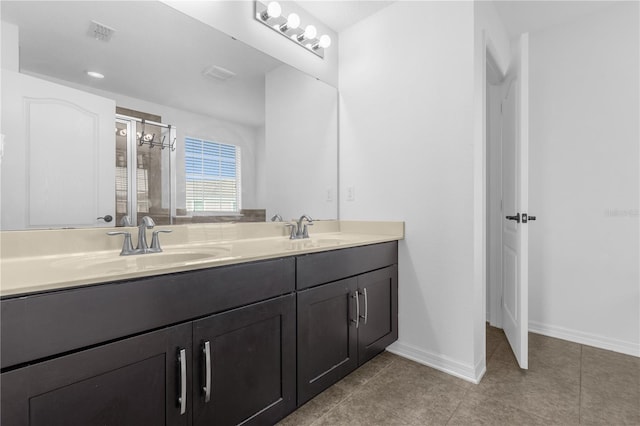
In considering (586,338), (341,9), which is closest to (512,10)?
(341,9)

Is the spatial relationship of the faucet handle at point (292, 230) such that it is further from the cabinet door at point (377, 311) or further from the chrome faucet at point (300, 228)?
the cabinet door at point (377, 311)

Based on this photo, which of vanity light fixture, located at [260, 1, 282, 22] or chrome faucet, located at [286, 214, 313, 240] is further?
chrome faucet, located at [286, 214, 313, 240]

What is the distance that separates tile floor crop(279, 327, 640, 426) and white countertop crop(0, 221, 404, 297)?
2.55 feet

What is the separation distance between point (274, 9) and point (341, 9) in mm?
563

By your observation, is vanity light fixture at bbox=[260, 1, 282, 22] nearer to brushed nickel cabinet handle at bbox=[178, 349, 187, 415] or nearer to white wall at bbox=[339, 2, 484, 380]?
white wall at bbox=[339, 2, 484, 380]

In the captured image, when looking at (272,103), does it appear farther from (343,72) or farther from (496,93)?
(496,93)

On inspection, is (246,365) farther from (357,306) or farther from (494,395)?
(494,395)

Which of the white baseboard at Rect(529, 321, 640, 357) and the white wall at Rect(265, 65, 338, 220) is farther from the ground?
the white wall at Rect(265, 65, 338, 220)

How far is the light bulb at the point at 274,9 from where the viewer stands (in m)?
1.81

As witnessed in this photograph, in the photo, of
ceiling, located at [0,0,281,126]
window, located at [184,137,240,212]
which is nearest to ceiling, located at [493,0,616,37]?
ceiling, located at [0,0,281,126]

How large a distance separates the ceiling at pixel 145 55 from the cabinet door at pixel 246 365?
3.66 feet

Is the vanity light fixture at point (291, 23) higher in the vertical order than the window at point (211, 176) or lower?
higher

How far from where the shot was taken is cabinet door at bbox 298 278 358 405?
1.39 meters

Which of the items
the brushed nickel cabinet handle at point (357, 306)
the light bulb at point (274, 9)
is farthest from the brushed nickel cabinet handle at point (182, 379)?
the light bulb at point (274, 9)
